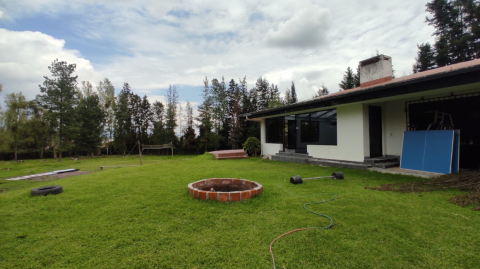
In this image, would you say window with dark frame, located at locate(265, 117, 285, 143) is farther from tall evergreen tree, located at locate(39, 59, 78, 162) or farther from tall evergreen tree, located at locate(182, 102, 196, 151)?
tall evergreen tree, located at locate(39, 59, 78, 162)

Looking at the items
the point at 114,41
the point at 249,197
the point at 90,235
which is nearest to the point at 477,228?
the point at 249,197

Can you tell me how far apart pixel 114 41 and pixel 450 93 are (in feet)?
42.1

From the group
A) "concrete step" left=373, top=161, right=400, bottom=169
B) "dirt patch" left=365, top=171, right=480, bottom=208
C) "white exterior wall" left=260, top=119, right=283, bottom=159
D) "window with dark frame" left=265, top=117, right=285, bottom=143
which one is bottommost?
"dirt patch" left=365, top=171, right=480, bottom=208

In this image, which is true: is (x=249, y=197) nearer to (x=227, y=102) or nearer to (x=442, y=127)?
(x=442, y=127)

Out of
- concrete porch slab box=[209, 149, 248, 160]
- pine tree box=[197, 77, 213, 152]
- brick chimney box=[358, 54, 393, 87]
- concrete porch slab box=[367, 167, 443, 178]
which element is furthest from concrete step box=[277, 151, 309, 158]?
pine tree box=[197, 77, 213, 152]

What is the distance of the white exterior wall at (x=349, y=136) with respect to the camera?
7.00m

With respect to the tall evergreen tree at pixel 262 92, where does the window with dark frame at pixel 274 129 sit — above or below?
below

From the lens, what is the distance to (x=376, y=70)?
986 cm

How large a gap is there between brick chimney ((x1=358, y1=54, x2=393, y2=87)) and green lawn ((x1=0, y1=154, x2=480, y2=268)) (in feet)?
25.0

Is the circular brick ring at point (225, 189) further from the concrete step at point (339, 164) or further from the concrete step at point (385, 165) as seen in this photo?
the concrete step at point (385, 165)

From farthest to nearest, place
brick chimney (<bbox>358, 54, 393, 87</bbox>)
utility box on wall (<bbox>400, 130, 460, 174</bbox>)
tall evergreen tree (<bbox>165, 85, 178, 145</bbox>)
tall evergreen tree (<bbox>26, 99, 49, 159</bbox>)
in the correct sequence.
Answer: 1. tall evergreen tree (<bbox>165, 85, 178, 145</bbox>)
2. tall evergreen tree (<bbox>26, 99, 49, 159</bbox>)
3. brick chimney (<bbox>358, 54, 393, 87</bbox>)
4. utility box on wall (<bbox>400, 130, 460, 174</bbox>)

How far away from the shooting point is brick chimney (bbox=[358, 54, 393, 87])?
9.64 m

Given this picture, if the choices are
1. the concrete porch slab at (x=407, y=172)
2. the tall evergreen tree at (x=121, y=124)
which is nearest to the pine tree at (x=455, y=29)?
the concrete porch slab at (x=407, y=172)

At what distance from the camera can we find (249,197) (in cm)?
352
